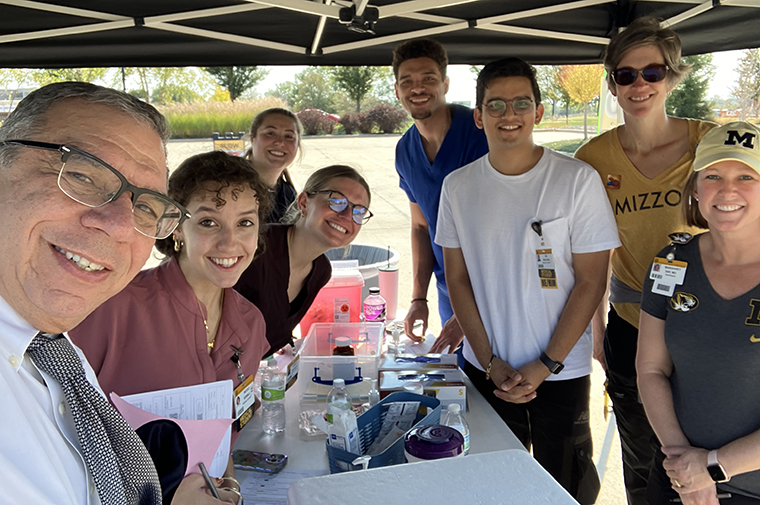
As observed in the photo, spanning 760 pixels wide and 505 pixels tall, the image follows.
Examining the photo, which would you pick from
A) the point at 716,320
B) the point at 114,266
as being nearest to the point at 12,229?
the point at 114,266

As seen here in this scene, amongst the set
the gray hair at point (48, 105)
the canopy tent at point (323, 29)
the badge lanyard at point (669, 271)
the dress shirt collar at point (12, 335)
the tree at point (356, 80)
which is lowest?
the badge lanyard at point (669, 271)

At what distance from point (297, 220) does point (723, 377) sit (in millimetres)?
1645

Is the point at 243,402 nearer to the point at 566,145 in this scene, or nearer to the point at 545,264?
the point at 545,264

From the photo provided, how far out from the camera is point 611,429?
8.89 feet

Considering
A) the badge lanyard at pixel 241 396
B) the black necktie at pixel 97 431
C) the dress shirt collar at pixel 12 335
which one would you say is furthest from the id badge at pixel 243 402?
the dress shirt collar at pixel 12 335

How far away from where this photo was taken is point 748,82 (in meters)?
15.3

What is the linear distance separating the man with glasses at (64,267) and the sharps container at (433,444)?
1.75ft

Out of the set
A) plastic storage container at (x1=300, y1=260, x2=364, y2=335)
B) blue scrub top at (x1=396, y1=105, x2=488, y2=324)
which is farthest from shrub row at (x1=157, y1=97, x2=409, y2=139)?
plastic storage container at (x1=300, y1=260, x2=364, y2=335)

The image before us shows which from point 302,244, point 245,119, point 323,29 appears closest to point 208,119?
point 245,119

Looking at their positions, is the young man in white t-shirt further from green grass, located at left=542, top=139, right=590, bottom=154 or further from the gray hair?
green grass, located at left=542, top=139, right=590, bottom=154

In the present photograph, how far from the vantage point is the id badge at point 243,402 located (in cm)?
165

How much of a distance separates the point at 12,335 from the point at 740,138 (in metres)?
1.86

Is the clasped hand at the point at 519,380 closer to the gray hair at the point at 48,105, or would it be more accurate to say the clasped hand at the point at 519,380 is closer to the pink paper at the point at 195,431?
the pink paper at the point at 195,431

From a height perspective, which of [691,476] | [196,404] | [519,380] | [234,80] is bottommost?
[691,476]
